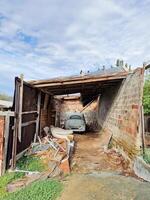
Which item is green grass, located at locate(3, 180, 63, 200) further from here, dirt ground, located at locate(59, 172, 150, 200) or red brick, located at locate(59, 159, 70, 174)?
red brick, located at locate(59, 159, 70, 174)

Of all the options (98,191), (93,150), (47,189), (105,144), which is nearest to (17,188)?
(47,189)

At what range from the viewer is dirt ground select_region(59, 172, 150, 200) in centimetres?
609

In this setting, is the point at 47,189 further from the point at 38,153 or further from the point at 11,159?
the point at 38,153

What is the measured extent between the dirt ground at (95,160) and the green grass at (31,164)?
46.5 inches

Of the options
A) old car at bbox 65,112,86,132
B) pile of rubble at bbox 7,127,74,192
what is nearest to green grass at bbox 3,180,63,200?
pile of rubble at bbox 7,127,74,192

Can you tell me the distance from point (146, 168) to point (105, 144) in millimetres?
5000

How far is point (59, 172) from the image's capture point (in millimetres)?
7797

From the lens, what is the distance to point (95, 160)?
984 centimetres

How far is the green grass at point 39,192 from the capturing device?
5.75 meters

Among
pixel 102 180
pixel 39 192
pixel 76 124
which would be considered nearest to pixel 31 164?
pixel 39 192

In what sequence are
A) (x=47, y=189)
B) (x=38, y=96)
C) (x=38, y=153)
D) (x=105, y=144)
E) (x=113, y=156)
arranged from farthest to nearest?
1. (x=105, y=144)
2. (x=38, y=96)
3. (x=113, y=156)
4. (x=38, y=153)
5. (x=47, y=189)

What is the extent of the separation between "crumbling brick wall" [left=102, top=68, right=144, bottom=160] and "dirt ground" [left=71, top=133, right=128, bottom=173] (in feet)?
1.52

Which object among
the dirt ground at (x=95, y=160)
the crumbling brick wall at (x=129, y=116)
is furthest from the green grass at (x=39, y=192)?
the crumbling brick wall at (x=129, y=116)

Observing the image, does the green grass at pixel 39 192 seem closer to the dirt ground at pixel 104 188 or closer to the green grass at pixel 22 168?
the dirt ground at pixel 104 188
